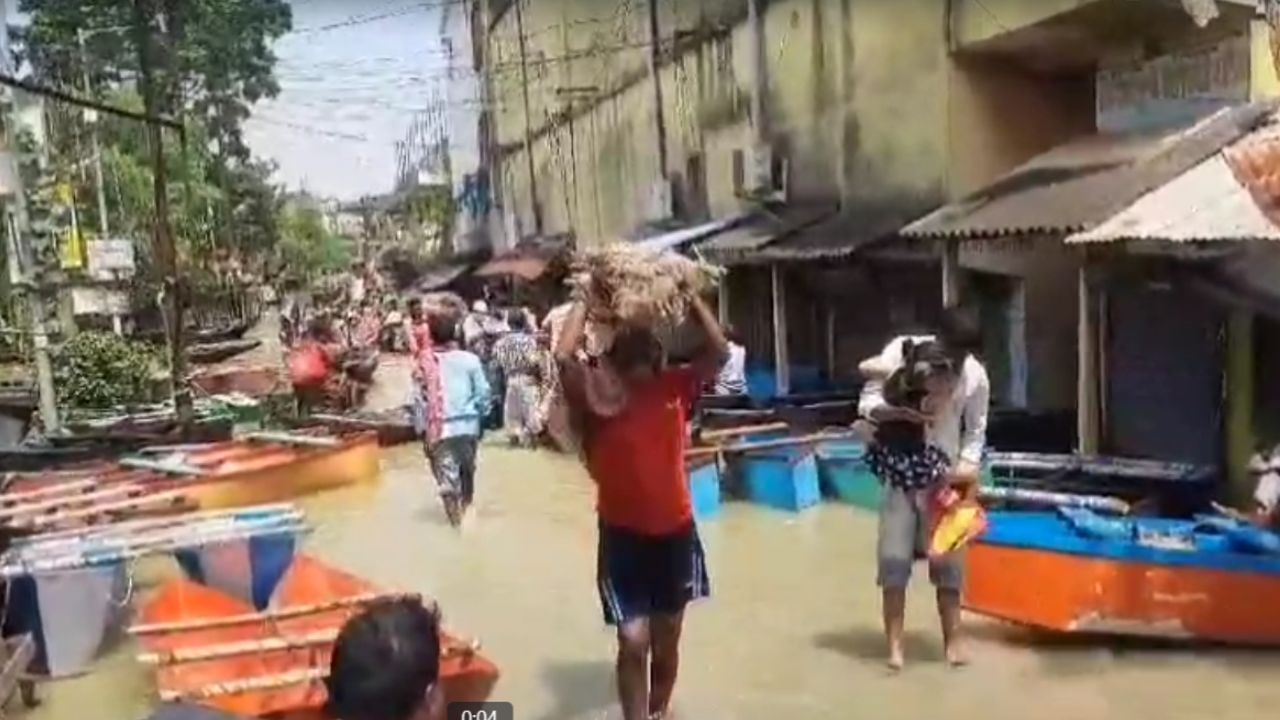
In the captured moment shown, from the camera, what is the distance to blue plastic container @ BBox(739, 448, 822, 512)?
27.0ft

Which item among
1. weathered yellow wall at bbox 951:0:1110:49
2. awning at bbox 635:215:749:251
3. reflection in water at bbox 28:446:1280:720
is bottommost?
reflection in water at bbox 28:446:1280:720

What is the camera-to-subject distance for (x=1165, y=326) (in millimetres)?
7176

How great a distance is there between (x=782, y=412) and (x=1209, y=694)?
5.34 m

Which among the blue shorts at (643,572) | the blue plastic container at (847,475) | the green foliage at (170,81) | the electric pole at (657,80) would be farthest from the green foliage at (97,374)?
the blue shorts at (643,572)

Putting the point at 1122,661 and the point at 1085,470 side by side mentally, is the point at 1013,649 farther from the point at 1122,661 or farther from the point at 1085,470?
the point at 1085,470

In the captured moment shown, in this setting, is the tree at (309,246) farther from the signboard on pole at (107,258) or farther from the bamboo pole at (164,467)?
the bamboo pole at (164,467)

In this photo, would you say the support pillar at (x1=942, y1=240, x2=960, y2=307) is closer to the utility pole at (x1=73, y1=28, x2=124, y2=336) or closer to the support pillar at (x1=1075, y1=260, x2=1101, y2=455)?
the support pillar at (x1=1075, y1=260, x2=1101, y2=455)

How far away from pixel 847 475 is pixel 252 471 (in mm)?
3985

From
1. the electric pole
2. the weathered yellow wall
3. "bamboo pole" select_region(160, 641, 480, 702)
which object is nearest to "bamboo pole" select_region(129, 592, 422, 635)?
"bamboo pole" select_region(160, 641, 480, 702)

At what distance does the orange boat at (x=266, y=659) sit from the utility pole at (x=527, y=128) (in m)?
16.3

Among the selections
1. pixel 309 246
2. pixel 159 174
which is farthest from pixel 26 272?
pixel 309 246

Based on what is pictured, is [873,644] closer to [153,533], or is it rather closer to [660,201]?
[153,533]

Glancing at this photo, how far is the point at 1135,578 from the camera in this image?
4.78 meters

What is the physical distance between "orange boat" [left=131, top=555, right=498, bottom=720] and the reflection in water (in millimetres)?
533
